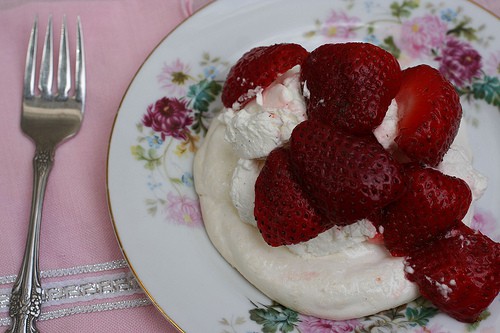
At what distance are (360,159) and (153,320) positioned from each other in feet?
2.27

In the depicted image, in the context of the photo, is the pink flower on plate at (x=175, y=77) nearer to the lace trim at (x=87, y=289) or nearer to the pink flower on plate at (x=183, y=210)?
the pink flower on plate at (x=183, y=210)

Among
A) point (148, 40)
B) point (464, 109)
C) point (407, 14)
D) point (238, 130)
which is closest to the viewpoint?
point (238, 130)

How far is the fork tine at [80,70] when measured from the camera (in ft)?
6.21

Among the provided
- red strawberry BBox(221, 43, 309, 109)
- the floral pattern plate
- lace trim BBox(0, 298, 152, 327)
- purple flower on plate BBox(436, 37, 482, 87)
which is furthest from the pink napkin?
purple flower on plate BBox(436, 37, 482, 87)

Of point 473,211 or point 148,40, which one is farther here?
point 148,40

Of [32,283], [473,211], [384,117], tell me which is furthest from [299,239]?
[32,283]

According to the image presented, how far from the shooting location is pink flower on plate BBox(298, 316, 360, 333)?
140 cm

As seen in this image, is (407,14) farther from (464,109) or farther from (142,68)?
(142,68)

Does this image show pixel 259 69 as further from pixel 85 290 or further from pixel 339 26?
pixel 85 290

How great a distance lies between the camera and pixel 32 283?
4.92 feet

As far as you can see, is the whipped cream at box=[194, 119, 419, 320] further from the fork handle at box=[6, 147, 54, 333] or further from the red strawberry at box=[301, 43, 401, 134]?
the fork handle at box=[6, 147, 54, 333]

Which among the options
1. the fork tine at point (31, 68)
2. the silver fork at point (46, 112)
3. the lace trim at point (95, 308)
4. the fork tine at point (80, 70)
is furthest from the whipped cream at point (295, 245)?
the fork tine at point (31, 68)

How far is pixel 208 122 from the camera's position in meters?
1.79

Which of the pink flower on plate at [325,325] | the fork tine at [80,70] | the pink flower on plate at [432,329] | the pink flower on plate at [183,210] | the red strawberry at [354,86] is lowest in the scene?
the pink flower on plate at [432,329]
